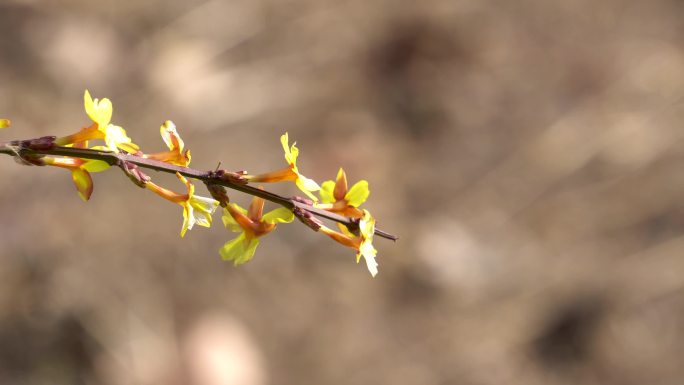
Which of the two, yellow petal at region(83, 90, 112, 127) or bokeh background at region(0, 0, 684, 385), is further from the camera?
bokeh background at region(0, 0, 684, 385)

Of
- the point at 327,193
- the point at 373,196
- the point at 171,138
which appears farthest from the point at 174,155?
the point at 373,196

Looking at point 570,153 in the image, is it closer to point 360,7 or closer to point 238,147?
point 360,7

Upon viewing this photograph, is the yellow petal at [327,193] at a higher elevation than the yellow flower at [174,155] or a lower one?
higher

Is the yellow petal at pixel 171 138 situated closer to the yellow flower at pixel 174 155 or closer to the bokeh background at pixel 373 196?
the yellow flower at pixel 174 155

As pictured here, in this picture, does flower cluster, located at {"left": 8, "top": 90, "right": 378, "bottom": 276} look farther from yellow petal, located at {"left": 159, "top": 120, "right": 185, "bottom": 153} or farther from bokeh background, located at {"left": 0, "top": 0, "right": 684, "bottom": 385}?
bokeh background, located at {"left": 0, "top": 0, "right": 684, "bottom": 385}

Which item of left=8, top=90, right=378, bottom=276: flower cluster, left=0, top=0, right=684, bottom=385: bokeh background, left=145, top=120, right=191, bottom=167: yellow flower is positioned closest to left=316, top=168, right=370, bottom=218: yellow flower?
left=8, top=90, right=378, bottom=276: flower cluster

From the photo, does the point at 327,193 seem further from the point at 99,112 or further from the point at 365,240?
the point at 99,112

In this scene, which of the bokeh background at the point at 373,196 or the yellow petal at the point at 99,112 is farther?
the bokeh background at the point at 373,196

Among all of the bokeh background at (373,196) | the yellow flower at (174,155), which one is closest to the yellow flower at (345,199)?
the yellow flower at (174,155)
